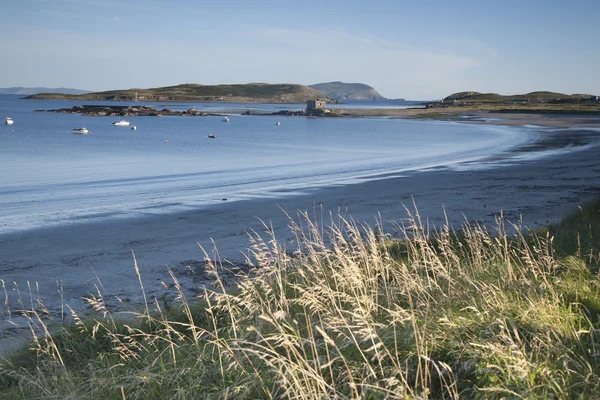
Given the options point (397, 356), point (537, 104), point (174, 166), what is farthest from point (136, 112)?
point (397, 356)

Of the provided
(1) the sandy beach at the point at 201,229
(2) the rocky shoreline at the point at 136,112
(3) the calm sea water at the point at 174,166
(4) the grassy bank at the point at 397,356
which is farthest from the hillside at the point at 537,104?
(4) the grassy bank at the point at 397,356

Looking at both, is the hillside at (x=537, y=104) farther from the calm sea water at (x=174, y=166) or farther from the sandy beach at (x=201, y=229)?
the sandy beach at (x=201, y=229)

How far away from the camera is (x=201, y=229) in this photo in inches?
587

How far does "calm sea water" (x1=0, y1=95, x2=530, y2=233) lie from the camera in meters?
20.0

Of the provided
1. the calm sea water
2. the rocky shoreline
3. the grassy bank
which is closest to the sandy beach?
the grassy bank

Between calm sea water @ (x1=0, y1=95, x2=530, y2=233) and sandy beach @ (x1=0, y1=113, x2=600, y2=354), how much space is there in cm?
221

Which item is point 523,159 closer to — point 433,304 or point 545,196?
point 545,196

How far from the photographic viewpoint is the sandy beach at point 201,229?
31.9 ft

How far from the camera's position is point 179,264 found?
11.4 m

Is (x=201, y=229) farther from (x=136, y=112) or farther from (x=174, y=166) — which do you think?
(x=136, y=112)

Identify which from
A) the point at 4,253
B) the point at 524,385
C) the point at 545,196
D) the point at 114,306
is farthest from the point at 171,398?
the point at 545,196

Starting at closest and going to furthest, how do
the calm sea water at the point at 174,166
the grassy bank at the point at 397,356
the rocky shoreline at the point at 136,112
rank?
1. the grassy bank at the point at 397,356
2. the calm sea water at the point at 174,166
3. the rocky shoreline at the point at 136,112

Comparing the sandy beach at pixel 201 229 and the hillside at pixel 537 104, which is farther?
the hillside at pixel 537 104

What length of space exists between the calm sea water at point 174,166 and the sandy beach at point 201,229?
2209 mm
